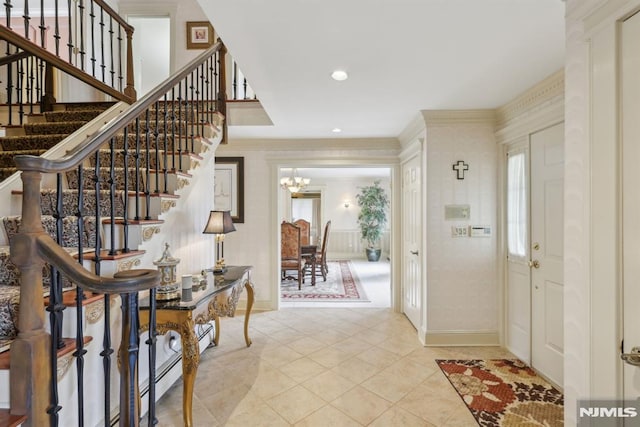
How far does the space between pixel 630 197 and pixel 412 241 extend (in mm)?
2619

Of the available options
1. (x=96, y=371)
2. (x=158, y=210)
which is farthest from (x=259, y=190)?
(x=96, y=371)

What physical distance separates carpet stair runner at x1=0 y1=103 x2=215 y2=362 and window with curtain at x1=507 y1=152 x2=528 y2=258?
2.83 m

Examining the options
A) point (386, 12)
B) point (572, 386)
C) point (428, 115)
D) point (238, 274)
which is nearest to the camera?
point (572, 386)

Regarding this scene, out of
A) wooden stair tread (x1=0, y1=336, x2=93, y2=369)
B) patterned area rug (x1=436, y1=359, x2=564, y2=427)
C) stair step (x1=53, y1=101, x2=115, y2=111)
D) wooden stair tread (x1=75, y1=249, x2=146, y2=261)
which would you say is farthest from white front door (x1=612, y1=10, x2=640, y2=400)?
stair step (x1=53, y1=101, x2=115, y2=111)

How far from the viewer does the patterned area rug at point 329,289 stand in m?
4.80

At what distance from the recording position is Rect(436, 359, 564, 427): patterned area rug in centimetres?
197

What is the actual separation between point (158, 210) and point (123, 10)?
383cm

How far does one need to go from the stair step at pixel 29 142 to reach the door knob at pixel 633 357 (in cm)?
378

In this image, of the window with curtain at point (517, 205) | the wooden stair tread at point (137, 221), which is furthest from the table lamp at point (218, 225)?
the window with curtain at point (517, 205)

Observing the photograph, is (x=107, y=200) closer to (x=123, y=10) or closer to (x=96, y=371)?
(x=96, y=371)

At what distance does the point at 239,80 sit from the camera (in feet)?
13.6

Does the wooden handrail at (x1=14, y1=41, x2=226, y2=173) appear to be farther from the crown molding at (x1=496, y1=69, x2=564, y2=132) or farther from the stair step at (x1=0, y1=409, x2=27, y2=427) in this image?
the crown molding at (x1=496, y1=69, x2=564, y2=132)

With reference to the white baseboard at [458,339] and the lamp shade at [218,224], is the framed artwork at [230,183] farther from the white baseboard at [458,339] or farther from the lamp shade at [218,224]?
the white baseboard at [458,339]

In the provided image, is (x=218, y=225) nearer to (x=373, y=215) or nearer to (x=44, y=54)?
(x=44, y=54)
